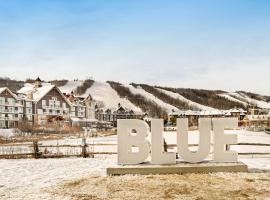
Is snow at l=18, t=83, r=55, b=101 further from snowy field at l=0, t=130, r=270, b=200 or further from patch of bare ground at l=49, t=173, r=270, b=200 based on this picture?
patch of bare ground at l=49, t=173, r=270, b=200

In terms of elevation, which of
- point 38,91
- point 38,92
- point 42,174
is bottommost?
point 42,174

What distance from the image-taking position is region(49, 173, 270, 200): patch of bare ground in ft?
41.3

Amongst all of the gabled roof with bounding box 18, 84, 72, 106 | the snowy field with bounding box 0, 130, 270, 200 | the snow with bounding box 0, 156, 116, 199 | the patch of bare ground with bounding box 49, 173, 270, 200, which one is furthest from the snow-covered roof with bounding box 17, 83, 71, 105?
the patch of bare ground with bounding box 49, 173, 270, 200

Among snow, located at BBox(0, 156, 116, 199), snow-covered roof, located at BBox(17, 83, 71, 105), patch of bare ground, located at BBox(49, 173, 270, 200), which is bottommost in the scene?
snow, located at BBox(0, 156, 116, 199)

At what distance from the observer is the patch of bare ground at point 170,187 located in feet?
41.3

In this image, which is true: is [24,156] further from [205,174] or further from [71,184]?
[205,174]

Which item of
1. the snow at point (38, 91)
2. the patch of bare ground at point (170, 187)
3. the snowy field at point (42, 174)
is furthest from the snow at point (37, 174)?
the snow at point (38, 91)

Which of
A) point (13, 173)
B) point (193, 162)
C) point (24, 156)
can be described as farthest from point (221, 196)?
point (24, 156)

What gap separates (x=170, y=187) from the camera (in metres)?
13.9

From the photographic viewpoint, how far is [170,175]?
16.3m

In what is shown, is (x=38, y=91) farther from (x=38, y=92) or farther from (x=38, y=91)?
(x=38, y=92)

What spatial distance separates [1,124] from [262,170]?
7643 cm

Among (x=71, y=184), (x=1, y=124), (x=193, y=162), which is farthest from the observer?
(x=1, y=124)

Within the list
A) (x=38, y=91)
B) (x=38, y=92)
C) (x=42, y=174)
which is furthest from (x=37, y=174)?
(x=38, y=91)
